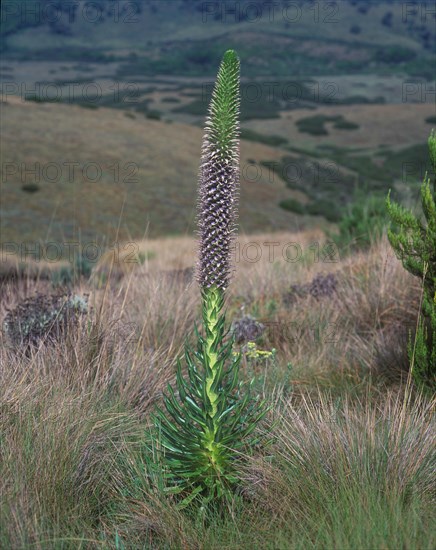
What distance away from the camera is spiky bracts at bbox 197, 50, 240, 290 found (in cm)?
372

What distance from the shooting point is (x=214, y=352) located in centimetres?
387

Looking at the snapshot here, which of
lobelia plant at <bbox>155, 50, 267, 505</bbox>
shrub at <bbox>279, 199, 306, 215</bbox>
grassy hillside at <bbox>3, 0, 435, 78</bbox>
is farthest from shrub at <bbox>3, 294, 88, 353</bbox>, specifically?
grassy hillside at <bbox>3, 0, 435, 78</bbox>

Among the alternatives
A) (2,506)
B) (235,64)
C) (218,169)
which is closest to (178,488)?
(2,506)

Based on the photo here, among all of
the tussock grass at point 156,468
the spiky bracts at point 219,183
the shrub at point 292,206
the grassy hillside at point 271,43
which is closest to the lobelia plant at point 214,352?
the spiky bracts at point 219,183

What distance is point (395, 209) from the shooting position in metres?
5.96

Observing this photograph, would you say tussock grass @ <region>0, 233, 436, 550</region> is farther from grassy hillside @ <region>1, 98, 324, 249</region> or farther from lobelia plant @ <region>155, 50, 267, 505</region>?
grassy hillside @ <region>1, 98, 324, 249</region>

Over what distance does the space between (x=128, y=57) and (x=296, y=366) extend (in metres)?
157

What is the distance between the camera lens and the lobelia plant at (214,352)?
3.74m

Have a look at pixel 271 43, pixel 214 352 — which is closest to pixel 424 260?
pixel 214 352

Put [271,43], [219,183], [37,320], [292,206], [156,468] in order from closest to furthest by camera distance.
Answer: [219,183], [156,468], [37,320], [292,206], [271,43]

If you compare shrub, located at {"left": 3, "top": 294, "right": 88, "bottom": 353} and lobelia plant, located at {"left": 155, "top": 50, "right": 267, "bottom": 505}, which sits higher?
lobelia plant, located at {"left": 155, "top": 50, "right": 267, "bottom": 505}

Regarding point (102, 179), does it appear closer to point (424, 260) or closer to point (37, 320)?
point (37, 320)

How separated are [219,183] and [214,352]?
84 centimetres

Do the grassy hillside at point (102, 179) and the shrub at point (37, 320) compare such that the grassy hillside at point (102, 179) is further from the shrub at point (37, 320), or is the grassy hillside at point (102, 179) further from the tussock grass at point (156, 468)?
the tussock grass at point (156, 468)
